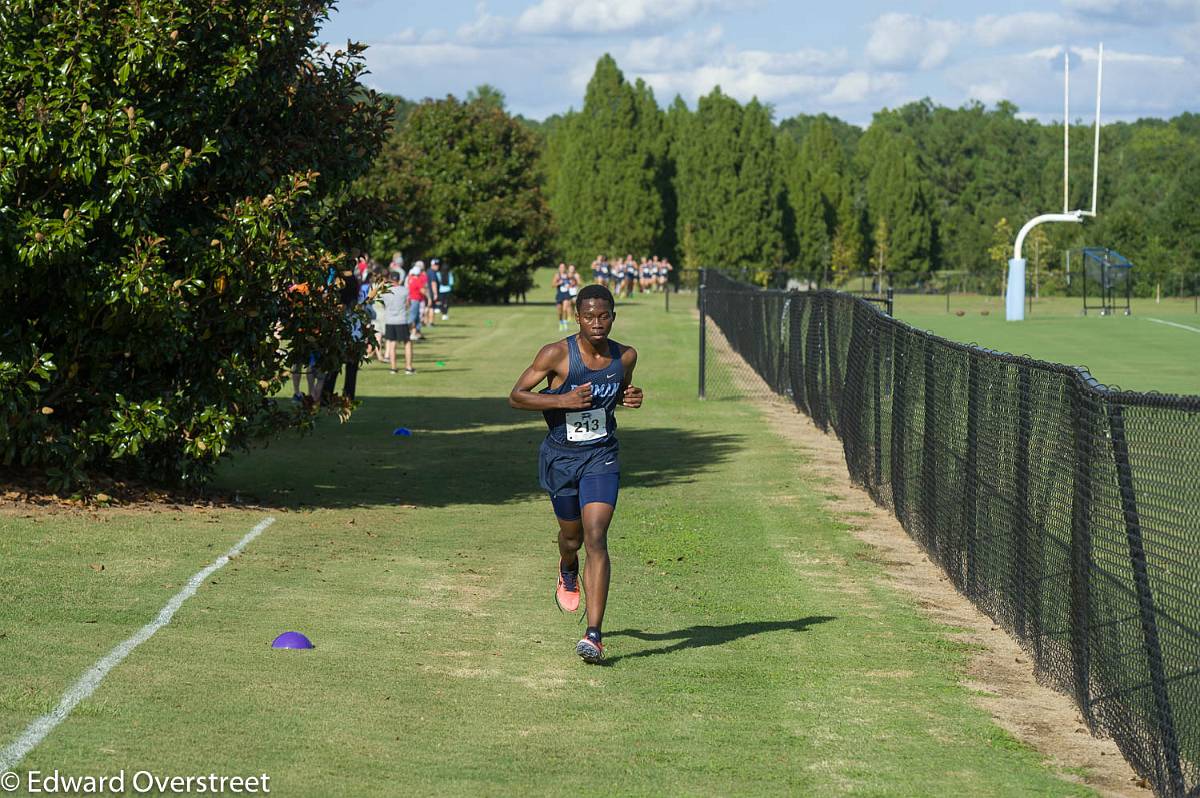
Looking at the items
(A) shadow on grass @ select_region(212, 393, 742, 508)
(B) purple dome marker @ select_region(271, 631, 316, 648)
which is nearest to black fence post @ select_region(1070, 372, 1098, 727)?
(B) purple dome marker @ select_region(271, 631, 316, 648)

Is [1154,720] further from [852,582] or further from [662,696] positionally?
[852,582]

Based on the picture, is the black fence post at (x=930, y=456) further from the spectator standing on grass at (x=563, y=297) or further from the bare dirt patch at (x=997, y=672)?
the spectator standing on grass at (x=563, y=297)

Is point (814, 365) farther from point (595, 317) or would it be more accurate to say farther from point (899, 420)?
point (595, 317)

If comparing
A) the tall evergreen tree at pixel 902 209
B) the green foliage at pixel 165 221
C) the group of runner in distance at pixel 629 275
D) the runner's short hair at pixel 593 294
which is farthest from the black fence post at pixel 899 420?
the tall evergreen tree at pixel 902 209

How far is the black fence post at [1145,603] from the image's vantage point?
6715mm

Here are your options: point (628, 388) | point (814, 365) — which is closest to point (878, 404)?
point (628, 388)

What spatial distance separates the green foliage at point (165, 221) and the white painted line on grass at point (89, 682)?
2.62 metres

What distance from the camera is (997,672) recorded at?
9.19 metres

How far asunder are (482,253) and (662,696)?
61267 millimetres

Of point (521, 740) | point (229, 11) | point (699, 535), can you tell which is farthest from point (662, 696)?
point (229, 11)

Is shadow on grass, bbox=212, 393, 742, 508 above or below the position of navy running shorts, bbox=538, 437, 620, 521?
below

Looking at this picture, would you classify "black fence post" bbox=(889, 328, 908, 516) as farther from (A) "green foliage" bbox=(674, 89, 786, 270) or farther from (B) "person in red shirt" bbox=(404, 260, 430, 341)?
(A) "green foliage" bbox=(674, 89, 786, 270)

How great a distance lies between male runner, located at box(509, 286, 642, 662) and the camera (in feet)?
28.7

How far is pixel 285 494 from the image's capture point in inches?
620
